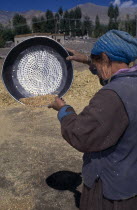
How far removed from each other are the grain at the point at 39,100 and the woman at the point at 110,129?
1.38 metres

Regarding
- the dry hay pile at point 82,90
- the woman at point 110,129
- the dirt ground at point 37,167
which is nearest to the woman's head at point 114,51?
the woman at point 110,129

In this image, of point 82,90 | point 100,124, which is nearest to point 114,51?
point 100,124

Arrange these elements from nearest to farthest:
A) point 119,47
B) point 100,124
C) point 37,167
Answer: point 100,124
point 119,47
point 37,167

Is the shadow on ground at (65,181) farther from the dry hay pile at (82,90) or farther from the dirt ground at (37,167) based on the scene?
the dry hay pile at (82,90)

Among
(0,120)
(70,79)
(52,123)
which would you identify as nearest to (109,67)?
(70,79)

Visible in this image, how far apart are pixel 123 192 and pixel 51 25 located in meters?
59.9

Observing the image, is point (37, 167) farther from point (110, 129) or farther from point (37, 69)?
point (110, 129)

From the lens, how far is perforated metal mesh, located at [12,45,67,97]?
3.80 m

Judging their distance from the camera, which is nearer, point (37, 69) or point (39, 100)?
point (39, 100)

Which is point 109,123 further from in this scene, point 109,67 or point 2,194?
point 2,194

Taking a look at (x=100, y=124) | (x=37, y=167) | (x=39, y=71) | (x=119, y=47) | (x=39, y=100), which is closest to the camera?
(x=100, y=124)

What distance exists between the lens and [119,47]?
1.65 metres

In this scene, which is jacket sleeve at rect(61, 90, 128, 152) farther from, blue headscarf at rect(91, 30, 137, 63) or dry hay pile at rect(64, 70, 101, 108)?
dry hay pile at rect(64, 70, 101, 108)

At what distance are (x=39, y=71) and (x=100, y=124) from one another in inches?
94.6
